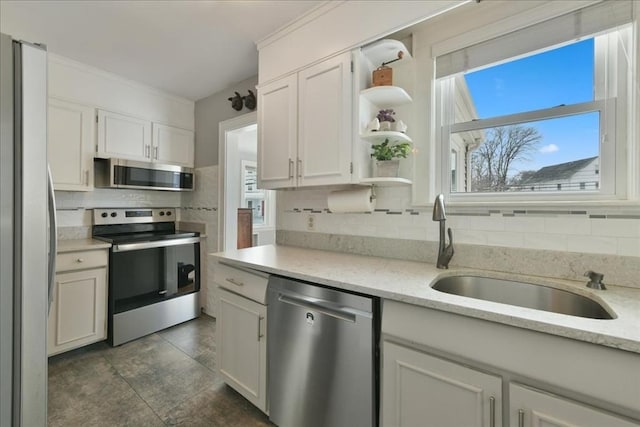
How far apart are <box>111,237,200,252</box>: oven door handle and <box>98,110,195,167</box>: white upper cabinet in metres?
0.88

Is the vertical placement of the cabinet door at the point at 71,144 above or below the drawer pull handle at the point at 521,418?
above

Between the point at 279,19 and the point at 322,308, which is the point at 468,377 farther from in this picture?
the point at 279,19

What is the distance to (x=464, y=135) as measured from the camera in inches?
67.8

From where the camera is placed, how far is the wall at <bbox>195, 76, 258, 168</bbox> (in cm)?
289

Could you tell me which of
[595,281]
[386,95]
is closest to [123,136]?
[386,95]

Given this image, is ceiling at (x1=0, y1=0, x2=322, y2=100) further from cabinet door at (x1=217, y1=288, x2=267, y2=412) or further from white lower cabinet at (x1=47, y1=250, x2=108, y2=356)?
cabinet door at (x1=217, y1=288, x2=267, y2=412)

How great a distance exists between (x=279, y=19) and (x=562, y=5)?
155cm

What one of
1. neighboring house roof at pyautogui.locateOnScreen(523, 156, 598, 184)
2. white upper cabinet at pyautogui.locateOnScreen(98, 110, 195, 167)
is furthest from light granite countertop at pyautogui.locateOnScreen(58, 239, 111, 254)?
neighboring house roof at pyautogui.locateOnScreen(523, 156, 598, 184)

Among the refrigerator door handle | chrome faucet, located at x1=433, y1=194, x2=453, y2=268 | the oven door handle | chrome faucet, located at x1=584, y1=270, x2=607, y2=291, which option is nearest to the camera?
the refrigerator door handle

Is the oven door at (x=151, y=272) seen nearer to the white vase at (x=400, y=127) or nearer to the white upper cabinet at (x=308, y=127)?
the white upper cabinet at (x=308, y=127)

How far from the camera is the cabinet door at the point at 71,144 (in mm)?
2305

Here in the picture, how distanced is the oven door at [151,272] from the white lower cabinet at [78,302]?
8 cm

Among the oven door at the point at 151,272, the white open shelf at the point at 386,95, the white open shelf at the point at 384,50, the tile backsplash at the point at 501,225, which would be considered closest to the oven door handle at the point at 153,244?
the oven door at the point at 151,272

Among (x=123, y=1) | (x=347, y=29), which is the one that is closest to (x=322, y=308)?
(x=347, y=29)
